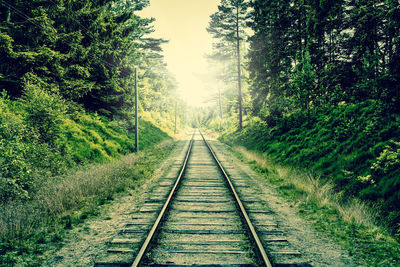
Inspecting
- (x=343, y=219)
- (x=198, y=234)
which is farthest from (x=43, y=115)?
(x=343, y=219)

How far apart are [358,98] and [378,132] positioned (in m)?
4.00

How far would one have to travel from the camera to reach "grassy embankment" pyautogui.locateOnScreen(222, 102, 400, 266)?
4.88 metres

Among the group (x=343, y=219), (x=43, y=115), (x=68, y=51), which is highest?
(x=68, y=51)

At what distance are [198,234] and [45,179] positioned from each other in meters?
6.54

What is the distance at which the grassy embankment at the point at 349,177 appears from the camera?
16.0 ft

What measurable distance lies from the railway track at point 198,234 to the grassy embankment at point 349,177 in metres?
1.50

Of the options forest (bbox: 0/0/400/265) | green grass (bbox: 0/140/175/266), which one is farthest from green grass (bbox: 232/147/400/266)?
green grass (bbox: 0/140/175/266)

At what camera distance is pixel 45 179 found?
812 cm

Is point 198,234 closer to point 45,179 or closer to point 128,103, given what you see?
point 45,179

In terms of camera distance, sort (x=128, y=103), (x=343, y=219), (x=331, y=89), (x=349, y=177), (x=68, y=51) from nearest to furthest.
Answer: (x=343, y=219) < (x=349, y=177) < (x=331, y=89) < (x=68, y=51) < (x=128, y=103)

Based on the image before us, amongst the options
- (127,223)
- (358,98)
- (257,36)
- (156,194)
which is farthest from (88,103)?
(358,98)

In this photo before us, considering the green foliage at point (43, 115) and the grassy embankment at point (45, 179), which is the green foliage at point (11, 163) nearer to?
the grassy embankment at point (45, 179)

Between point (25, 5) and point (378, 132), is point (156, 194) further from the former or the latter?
point (25, 5)

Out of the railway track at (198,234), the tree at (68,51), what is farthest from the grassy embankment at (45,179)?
the tree at (68,51)
